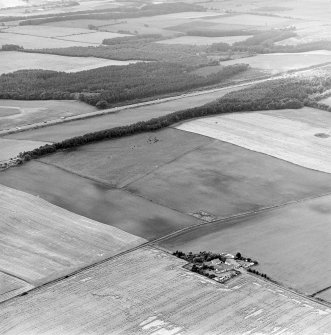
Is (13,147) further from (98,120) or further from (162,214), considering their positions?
(162,214)

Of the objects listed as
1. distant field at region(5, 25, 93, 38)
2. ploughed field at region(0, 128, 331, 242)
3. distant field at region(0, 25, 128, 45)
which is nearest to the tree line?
ploughed field at region(0, 128, 331, 242)

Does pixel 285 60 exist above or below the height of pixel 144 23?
below

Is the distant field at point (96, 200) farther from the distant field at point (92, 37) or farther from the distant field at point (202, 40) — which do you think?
the distant field at point (92, 37)

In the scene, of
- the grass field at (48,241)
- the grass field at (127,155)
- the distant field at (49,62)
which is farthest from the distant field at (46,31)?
the grass field at (48,241)

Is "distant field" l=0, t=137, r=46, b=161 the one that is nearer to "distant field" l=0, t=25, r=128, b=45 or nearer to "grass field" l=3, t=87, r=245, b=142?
"grass field" l=3, t=87, r=245, b=142

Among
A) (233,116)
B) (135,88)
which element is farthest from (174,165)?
(135,88)

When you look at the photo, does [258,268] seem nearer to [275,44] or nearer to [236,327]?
[236,327]

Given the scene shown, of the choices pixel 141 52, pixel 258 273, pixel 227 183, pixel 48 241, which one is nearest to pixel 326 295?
pixel 258 273
